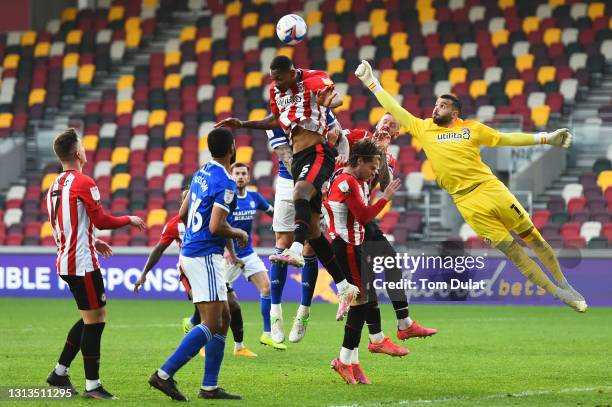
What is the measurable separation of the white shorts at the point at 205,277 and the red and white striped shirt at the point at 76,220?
0.71 meters

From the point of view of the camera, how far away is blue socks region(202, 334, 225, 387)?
9.27 metres

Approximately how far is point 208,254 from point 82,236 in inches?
43.5

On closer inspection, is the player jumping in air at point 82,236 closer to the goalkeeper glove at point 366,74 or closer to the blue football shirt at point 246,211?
the goalkeeper glove at point 366,74

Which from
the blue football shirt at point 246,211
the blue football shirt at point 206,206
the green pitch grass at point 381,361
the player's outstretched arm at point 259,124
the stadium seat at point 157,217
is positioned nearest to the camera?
the blue football shirt at point 206,206

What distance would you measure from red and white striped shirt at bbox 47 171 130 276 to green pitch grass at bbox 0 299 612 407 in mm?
1121

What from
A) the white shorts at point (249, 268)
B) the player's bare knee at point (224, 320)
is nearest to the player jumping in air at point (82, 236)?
the player's bare knee at point (224, 320)

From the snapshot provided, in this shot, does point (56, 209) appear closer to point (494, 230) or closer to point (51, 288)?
point (494, 230)

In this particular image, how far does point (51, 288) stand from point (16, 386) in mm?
13601

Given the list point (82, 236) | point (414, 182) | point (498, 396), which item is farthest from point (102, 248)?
point (414, 182)

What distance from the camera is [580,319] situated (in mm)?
18125

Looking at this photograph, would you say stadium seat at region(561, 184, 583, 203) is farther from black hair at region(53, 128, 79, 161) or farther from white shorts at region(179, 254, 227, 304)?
black hair at region(53, 128, 79, 161)

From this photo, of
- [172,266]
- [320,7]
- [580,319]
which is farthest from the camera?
[320,7]

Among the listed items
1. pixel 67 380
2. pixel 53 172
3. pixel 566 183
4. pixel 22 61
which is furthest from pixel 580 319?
pixel 22 61

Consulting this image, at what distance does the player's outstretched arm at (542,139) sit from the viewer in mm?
10891
